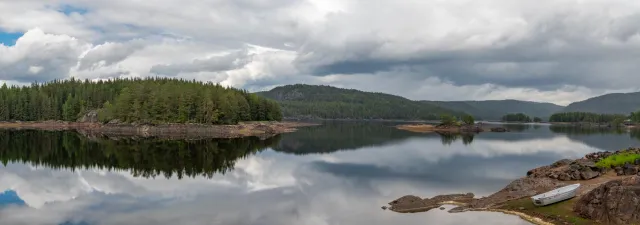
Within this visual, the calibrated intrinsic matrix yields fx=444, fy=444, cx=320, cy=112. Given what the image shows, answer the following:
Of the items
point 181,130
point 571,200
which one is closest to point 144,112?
point 181,130

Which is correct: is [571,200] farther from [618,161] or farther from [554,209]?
[618,161]

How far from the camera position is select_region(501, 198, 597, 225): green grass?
33103 mm

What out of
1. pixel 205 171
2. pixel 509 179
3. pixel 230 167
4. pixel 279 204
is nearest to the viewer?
pixel 279 204

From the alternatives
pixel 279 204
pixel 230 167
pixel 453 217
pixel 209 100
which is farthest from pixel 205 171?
pixel 209 100

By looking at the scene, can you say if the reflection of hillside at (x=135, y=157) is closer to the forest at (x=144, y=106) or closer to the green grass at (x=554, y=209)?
the green grass at (x=554, y=209)

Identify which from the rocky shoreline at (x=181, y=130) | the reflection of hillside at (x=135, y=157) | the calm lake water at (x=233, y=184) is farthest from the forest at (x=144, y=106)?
the calm lake water at (x=233, y=184)

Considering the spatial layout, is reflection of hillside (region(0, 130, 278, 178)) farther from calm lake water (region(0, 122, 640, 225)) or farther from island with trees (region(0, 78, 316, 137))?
island with trees (region(0, 78, 316, 137))

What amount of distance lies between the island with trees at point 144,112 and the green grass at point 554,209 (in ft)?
362

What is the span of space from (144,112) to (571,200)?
469ft

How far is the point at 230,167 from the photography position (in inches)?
2709

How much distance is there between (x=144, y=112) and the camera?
154375 millimetres

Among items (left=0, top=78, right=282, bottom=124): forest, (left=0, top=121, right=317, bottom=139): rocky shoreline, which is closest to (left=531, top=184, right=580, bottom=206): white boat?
(left=0, top=121, right=317, bottom=139): rocky shoreline

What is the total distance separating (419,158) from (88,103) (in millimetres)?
156913

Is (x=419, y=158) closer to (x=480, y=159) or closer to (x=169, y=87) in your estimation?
(x=480, y=159)
